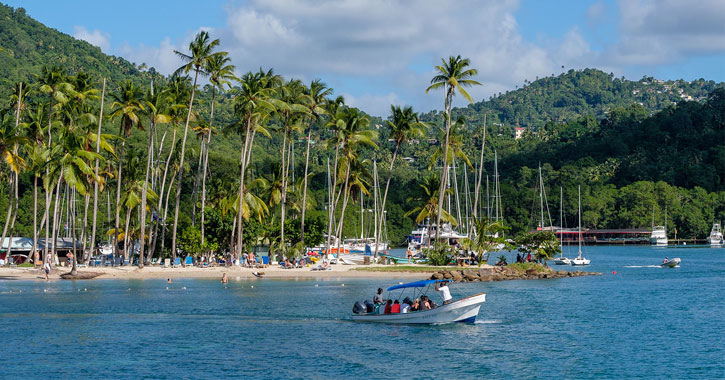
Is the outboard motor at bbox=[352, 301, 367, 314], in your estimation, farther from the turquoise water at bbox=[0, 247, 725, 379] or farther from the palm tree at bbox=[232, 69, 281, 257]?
the palm tree at bbox=[232, 69, 281, 257]

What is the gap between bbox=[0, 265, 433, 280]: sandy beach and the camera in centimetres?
7142

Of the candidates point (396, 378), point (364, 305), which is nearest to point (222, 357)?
point (396, 378)

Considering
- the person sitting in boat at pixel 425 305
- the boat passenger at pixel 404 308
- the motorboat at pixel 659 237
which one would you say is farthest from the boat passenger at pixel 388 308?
the motorboat at pixel 659 237

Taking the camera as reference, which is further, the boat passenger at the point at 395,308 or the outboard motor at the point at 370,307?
the outboard motor at the point at 370,307

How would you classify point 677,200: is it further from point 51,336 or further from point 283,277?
point 51,336

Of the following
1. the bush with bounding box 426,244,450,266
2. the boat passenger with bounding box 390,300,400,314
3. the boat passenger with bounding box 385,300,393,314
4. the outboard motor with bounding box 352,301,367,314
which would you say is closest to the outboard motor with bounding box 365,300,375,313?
the outboard motor with bounding box 352,301,367,314

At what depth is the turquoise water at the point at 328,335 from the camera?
34.2 meters

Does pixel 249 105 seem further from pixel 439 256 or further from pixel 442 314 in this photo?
pixel 442 314

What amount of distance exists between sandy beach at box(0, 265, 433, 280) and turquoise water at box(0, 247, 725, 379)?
5123 mm

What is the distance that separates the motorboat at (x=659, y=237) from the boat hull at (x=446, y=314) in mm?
138076

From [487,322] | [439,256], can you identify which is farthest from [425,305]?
[439,256]

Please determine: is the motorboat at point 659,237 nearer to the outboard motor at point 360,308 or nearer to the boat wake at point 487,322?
the boat wake at point 487,322

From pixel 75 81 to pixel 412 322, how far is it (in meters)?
49.1

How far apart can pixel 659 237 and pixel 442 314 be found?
139980 mm
